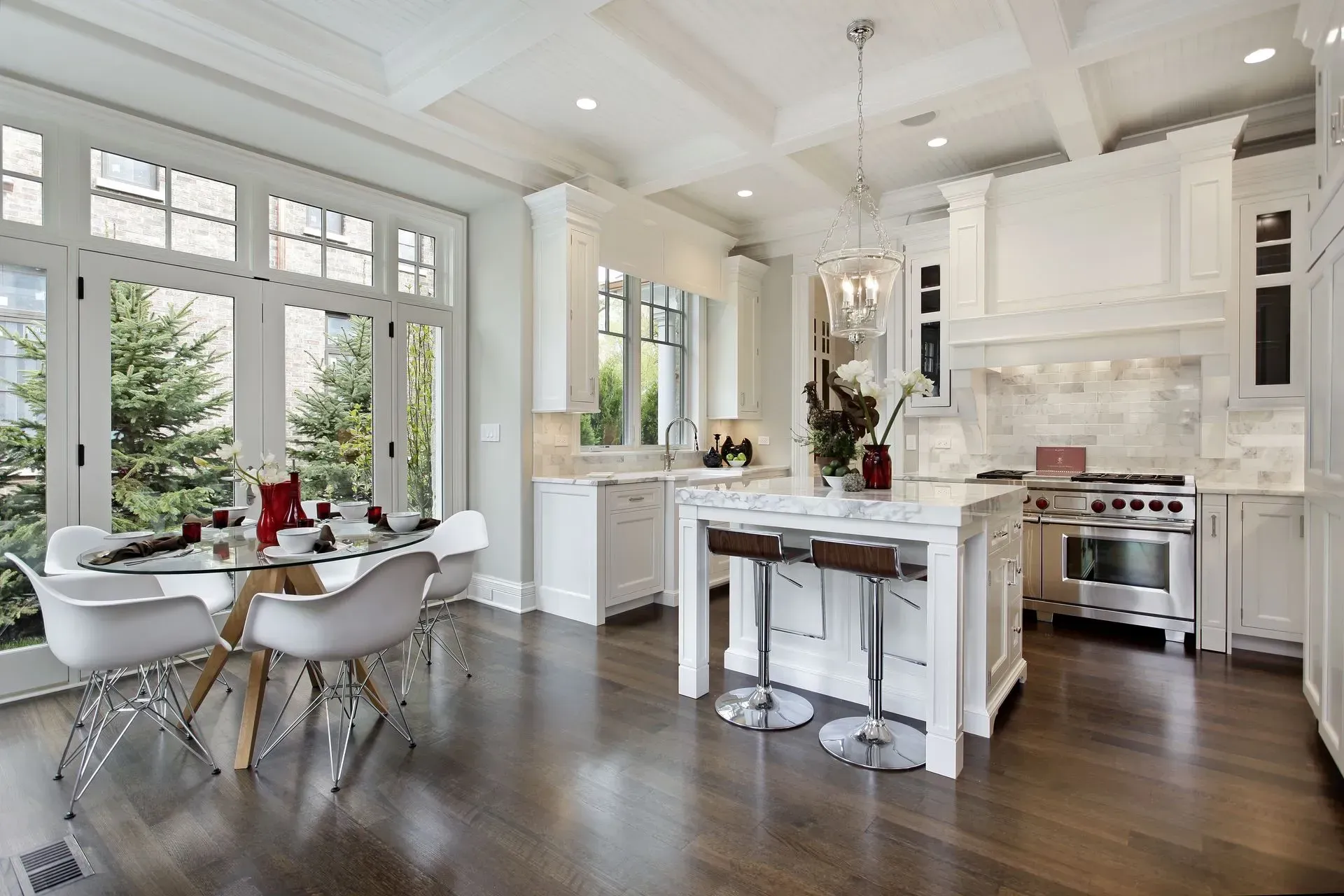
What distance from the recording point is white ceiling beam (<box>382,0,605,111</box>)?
9.36 feet

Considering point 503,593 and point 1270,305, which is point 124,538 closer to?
point 503,593

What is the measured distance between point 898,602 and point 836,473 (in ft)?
1.92

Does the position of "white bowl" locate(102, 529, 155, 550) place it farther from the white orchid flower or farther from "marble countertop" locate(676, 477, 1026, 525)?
the white orchid flower

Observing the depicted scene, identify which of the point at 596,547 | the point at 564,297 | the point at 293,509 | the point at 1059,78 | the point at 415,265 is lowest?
the point at 596,547

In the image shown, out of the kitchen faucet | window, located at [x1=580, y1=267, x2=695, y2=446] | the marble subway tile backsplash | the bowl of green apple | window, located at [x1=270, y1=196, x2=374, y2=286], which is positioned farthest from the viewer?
the kitchen faucet

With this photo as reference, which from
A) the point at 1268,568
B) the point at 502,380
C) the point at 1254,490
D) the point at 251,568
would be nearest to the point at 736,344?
the point at 502,380

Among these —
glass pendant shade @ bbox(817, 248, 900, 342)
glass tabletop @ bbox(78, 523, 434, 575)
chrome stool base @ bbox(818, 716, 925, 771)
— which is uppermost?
glass pendant shade @ bbox(817, 248, 900, 342)

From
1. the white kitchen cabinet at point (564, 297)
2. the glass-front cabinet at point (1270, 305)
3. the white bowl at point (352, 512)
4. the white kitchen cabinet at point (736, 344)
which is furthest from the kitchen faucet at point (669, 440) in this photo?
the glass-front cabinet at point (1270, 305)

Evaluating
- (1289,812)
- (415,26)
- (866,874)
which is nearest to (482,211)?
(415,26)

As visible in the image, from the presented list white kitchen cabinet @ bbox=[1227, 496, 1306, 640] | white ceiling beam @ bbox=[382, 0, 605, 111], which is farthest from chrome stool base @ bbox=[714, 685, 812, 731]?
white ceiling beam @ bbox=[382, 0, 605, 111]

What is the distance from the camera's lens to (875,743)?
8.32 feet

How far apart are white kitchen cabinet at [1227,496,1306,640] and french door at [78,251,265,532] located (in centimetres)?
535

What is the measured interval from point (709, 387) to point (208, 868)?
4.79m

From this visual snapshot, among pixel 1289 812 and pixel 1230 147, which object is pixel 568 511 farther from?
pixel 1230 147
